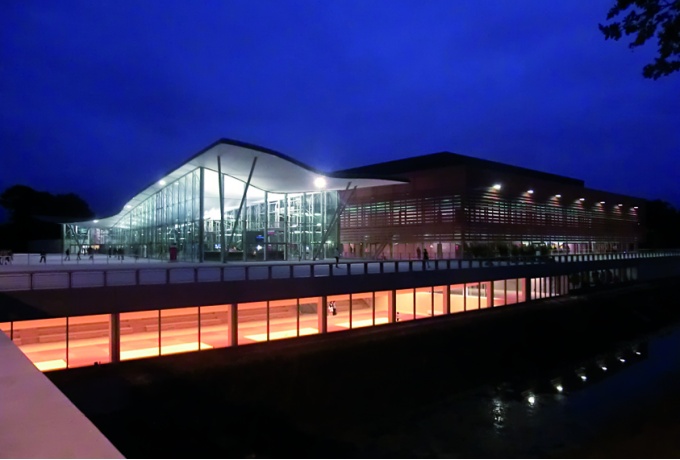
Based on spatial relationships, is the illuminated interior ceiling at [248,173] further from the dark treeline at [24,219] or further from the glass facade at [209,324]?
the dark treeline at [24,219]

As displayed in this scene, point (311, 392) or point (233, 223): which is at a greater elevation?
point (233, 223)

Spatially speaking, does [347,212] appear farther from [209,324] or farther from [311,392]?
[311,392]

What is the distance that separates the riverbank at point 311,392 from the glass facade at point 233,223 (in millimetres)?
12905

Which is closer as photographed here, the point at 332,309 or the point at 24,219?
the point at 332,309

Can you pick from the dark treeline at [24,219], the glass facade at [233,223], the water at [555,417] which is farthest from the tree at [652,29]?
the dark treeline at [24,219]

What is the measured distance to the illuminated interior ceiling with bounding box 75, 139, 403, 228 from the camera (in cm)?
2600

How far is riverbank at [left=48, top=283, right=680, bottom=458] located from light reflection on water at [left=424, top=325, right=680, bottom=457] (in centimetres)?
43

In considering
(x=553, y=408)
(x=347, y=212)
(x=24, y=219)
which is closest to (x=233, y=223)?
(x=347, y=212)

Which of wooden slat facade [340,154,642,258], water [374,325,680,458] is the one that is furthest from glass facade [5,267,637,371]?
wooden slat facade [340,154,642,258]

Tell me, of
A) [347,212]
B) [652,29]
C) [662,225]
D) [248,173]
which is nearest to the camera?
[652,29]

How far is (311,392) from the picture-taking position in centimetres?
1730

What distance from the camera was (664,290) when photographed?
47.8m

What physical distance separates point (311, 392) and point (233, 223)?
23360 millimetres

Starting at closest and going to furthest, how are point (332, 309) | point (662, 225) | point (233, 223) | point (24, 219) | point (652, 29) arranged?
point (652, 29) < point (332, 309) < point (233, 223) < point (24, 219) < point (662, 225)
